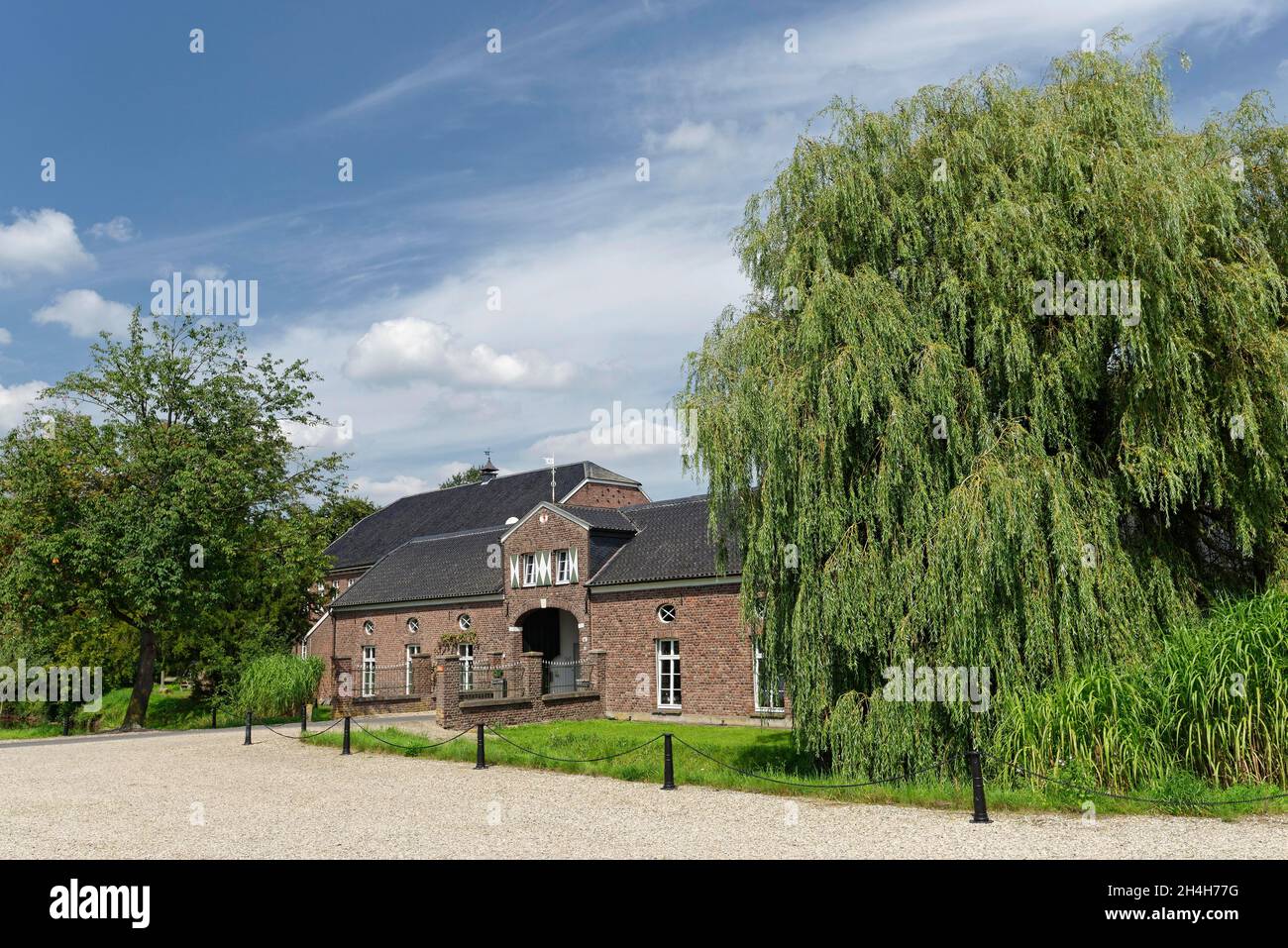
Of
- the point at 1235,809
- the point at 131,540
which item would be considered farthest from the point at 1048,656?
the point at 131,540

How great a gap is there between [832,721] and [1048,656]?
2609mm

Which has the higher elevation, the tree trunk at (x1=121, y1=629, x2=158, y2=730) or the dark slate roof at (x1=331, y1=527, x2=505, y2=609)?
the dark slate roof at (x1=331, y1=527, x2=505, y2=609)

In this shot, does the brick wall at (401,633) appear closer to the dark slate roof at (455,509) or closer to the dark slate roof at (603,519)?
the dark slate roof at (603,519)

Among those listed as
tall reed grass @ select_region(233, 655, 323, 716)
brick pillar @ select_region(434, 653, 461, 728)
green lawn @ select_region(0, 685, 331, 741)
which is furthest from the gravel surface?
green lawn @ select_region(0, 685, 331, 741)

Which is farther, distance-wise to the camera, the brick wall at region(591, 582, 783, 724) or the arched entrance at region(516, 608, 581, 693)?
the arched entrance at region(516, 608, 581, 693)

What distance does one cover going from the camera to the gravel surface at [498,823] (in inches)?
319

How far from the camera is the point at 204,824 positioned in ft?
33.7

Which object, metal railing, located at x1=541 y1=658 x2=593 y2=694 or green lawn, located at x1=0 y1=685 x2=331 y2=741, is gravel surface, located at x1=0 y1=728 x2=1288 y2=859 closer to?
metal railing, located at x1=541 y1=658 x2=593 y2=694

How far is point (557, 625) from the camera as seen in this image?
102 feet

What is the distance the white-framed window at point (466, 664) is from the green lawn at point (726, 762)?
6.55 m

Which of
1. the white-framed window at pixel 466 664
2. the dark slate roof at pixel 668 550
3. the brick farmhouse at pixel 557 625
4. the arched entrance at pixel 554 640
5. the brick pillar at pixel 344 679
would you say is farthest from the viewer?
the brick pillar at pixel 344 679

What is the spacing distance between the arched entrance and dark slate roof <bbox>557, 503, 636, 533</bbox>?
301 centimetres

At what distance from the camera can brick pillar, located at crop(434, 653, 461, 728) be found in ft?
72.7

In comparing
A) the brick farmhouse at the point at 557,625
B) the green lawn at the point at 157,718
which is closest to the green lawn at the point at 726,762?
the brick farmhouse at the point at 557,625
